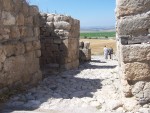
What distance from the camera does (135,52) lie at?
217 inches

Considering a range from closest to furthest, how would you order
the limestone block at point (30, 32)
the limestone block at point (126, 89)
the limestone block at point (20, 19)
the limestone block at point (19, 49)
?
the limestone block at point (126, 89) < the limestone block at point (19, 49) < the limestone block at point (20, 19) < the limestone block at point (30, 32)

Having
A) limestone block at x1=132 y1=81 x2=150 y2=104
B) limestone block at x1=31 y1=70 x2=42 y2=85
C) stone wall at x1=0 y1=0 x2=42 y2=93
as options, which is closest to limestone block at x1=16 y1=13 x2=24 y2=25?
stone wall at x1=0 y1=0 x2=42 y2=93

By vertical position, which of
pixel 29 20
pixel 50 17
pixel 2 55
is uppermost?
pixel 50 17

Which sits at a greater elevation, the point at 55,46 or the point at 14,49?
the point at 14,49

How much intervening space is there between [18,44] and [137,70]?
3568mm

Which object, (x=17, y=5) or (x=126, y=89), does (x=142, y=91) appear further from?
(x=17, y=5)

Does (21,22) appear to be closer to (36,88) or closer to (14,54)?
(14,54)

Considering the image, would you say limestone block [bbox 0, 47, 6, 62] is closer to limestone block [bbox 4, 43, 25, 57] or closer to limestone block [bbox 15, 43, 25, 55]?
limestone block [bbox 4, 43, 25, 57]

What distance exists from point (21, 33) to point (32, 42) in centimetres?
88

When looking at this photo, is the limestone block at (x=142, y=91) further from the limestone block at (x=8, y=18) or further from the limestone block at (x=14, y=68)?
the limestone block at (x=8, y=18)

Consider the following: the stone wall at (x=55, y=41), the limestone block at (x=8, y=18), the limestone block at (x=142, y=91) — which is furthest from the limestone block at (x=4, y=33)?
the stone wall at (x=55, y=41)

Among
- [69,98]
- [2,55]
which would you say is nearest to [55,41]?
[2,55]

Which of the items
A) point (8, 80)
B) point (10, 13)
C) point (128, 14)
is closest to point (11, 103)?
point (8, 80)

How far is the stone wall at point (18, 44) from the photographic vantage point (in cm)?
723
